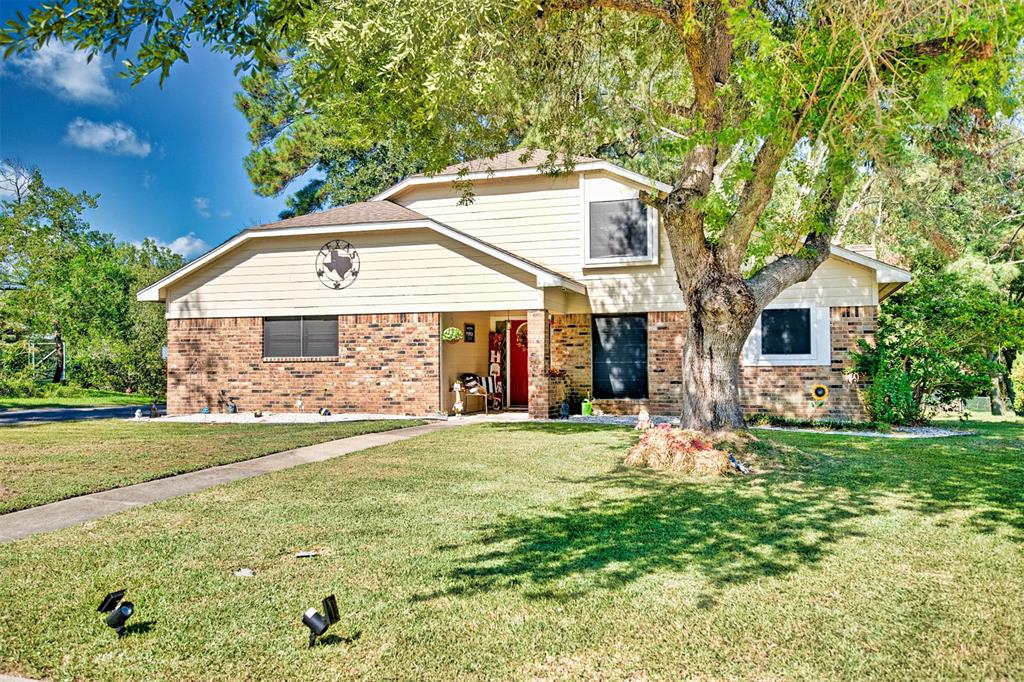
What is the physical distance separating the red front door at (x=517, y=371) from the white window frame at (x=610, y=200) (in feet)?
12.1

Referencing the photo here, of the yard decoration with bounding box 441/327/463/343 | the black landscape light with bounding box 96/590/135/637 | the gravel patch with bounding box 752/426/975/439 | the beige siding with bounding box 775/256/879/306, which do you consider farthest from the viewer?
the yard decoration with bounding box 441/327/463/343

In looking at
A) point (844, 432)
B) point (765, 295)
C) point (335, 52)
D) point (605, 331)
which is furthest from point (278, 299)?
point (844, 432)

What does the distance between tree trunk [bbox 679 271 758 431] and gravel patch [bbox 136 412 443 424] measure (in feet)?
24.4

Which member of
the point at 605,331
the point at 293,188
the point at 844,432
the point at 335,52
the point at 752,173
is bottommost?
the point at 844,432

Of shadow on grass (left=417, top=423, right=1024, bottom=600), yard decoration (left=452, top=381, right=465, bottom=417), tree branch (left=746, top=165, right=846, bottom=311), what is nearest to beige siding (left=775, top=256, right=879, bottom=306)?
tree branch (left=746, top=165, right=846, bottom=311)

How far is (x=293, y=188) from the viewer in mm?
29453

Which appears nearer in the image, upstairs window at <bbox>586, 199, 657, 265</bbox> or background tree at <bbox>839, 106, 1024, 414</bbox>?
upstairs window at <bbox>586, 199, 657, 265</bbox>

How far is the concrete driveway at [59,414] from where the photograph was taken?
1566 cm

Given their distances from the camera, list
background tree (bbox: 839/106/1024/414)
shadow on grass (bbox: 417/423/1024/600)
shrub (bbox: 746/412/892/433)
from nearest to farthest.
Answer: shadow on grass (bbox: 417/423/1024/600) → shrub (bbox: 746/412/892/433) → background tree (bbox: 839/106/1024/414)

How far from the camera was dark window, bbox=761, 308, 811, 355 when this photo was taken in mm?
15234

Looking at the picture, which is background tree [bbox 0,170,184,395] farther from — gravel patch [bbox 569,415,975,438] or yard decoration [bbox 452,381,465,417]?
gravel patch [bbox 569,415,975,438]

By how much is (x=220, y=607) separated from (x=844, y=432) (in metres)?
12.0

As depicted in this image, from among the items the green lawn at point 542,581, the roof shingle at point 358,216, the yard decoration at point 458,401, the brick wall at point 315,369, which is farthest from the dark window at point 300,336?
the green lawn at point 542,581

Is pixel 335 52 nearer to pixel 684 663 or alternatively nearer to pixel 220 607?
pixel 220 607
